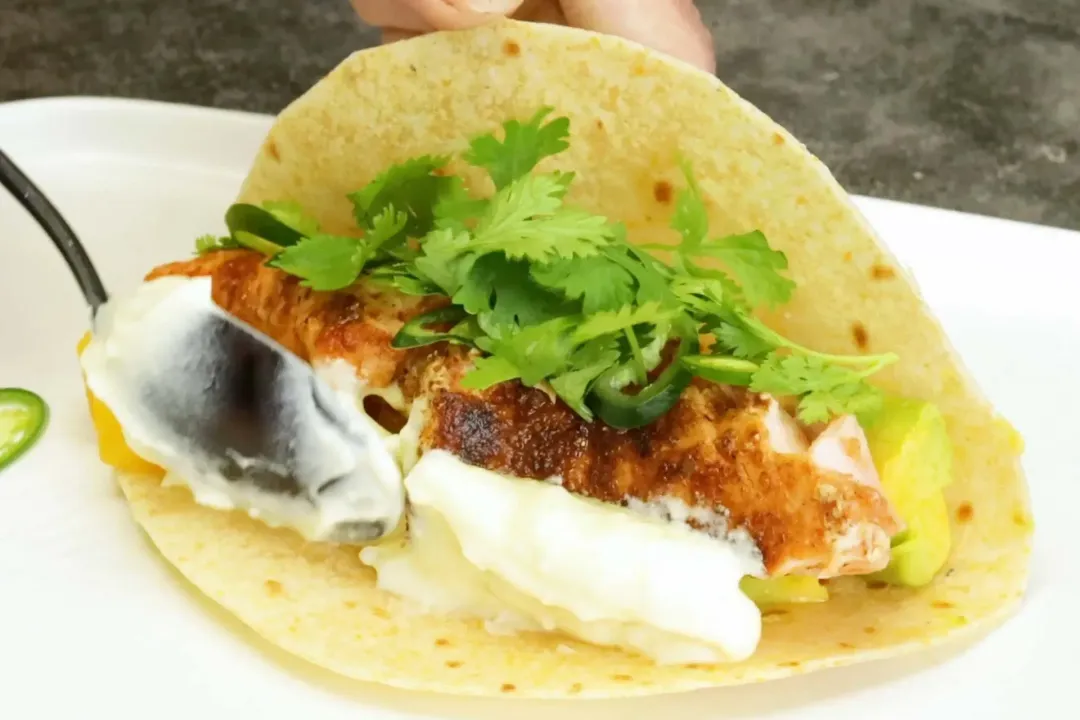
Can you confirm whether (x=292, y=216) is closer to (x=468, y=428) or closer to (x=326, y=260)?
(x=326, y=260)

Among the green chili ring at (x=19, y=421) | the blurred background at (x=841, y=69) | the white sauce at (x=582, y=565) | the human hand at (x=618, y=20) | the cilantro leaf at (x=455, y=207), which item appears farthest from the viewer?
the blurred background at (x=841, y=69)

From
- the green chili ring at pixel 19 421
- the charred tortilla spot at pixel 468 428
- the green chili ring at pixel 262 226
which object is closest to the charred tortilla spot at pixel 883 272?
the charred tortilla spot at pixel 468 428

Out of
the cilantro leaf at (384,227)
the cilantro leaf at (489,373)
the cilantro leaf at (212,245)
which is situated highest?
the cilantro leaf at (384,227)

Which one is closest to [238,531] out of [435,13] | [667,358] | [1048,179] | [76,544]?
[76,544]

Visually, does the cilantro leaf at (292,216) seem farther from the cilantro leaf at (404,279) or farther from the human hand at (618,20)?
the human hand at (618,20)

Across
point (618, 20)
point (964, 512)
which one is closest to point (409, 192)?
point (618, 20)

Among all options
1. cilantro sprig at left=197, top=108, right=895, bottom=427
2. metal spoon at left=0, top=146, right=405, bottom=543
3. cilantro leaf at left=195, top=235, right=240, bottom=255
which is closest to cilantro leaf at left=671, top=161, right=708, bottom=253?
cilantro sprig at left=197, top=108, right=895, bottom=427

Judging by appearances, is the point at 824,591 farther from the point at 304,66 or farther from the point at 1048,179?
the point at 304,66

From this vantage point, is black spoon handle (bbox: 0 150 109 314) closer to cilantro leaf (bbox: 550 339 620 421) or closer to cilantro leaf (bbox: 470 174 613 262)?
cilantro leaf (bbox: 470 174 613 262)
